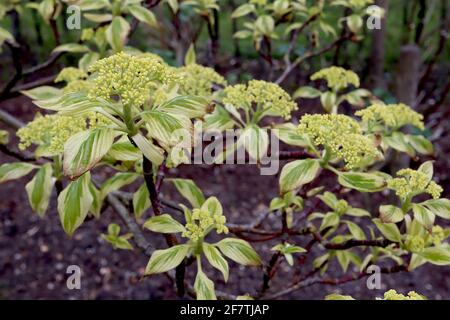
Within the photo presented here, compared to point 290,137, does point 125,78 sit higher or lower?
higher

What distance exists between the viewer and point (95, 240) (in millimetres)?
3182

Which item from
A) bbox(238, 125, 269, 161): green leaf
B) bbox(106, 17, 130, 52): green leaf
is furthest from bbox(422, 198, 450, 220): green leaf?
bbox(106, 17, 130, 52): green leaf

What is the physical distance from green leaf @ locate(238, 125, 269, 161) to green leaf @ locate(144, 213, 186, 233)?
10.1 inches

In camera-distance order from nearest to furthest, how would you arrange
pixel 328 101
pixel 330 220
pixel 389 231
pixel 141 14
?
1. pixel 389 231
2. pixel 330 220
3. pixel 141 14
4. pixel 328 101

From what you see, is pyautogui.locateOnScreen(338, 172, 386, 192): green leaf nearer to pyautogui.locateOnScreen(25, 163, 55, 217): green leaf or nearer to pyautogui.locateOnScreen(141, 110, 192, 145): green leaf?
pyautogui.locateOnScreen(141, 110, 192, 145): green leaf

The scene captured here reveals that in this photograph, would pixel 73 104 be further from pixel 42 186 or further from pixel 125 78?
pixel 42 186

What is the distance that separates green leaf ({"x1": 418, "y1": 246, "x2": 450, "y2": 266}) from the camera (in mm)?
1426

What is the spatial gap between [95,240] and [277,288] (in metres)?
1.13

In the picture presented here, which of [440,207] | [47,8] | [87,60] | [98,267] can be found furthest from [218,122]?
[98,267]

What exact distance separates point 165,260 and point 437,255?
749mm

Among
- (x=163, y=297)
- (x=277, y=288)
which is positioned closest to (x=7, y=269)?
(x=163, y=297)

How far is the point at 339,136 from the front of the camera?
4.24 ft

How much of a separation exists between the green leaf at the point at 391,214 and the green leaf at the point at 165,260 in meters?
0.52
